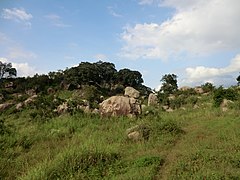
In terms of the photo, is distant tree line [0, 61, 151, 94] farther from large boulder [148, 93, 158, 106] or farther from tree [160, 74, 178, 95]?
large boulder [148, 93, 158, 106]

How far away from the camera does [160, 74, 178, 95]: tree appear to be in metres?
29.2

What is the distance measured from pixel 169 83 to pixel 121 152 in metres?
21.5

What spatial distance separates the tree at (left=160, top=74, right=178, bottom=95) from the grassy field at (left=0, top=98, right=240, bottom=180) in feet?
47.3

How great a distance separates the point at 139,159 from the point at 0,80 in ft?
107

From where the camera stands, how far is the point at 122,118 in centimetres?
1603

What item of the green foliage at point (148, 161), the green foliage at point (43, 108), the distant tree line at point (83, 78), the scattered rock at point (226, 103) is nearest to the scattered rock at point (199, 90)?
the scattered rock at point (226, 103)

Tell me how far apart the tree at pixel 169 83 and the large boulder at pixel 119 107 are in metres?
11.5

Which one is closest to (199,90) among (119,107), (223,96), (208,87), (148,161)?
(208,87)

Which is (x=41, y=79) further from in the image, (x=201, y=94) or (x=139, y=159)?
(x=139, y=159)

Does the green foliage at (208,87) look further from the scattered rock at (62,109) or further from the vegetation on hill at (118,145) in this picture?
the scattered rock at (62,109)

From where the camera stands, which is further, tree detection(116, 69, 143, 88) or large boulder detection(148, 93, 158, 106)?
tree detection(116, 69, 143, 88)

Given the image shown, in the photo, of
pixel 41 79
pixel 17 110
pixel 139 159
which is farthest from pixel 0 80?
pixel 139 159

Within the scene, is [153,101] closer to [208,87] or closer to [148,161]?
[208,87]

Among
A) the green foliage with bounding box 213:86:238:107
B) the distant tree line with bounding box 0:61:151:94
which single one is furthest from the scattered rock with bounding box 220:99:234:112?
the distant tree line with bounding box 0:61:151:94
